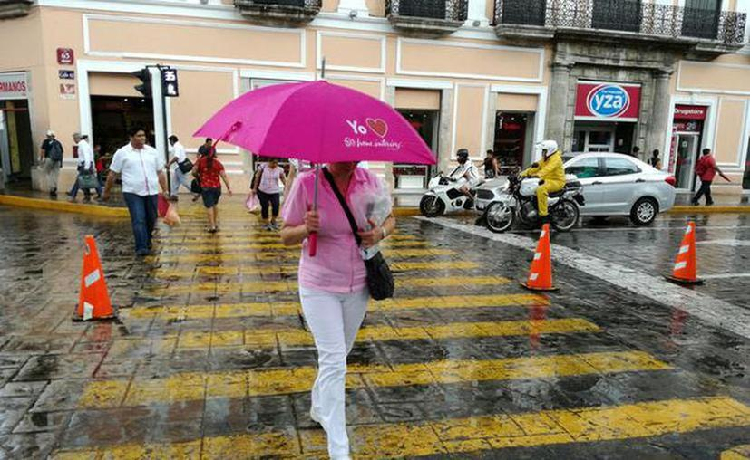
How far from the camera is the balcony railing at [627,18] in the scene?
64.0 ft

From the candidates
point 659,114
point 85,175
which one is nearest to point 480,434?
point 85,175

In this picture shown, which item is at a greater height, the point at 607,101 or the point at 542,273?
the point at 607,101

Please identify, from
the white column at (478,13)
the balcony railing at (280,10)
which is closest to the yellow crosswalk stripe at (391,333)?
the balcony railing at (280,10)

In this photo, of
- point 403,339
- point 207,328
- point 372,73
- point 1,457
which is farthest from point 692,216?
point 1,457

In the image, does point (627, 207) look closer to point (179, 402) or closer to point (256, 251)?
point (256, 251)

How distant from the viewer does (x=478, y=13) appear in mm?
19406

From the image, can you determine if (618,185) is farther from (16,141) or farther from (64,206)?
(16,141)

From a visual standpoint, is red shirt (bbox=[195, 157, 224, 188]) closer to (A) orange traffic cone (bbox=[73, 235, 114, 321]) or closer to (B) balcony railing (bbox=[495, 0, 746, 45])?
(A) orange traffic cone (bbox=[73, 235, 114, 321])

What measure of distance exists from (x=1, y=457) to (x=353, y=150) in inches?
108

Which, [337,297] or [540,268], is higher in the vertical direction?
[337,297]

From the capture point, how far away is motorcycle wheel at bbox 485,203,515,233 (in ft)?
40.1

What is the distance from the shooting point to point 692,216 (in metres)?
16.7

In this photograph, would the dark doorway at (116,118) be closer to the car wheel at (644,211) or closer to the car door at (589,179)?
the car door at (589,179)

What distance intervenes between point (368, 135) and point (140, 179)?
6.54m
